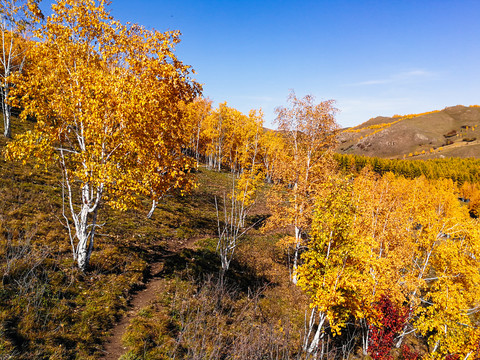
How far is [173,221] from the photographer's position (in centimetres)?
2412

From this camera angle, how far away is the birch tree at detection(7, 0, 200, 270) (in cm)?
1002

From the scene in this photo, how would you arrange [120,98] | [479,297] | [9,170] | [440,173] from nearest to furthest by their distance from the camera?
[120,98] → [9,170] → [479,297] → [440,173]

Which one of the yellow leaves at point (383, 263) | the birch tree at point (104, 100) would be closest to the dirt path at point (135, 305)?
the birch tree at point (104, 100)

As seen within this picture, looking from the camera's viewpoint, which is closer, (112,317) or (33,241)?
(112,317)

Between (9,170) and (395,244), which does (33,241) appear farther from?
(395,244)

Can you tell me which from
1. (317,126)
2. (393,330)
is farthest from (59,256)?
(393,330)

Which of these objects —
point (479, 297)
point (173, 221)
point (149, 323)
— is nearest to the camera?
point (149, 323)

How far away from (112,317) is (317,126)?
19138 millimetres

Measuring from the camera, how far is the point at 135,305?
1162cm

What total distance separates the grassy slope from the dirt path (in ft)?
1.11

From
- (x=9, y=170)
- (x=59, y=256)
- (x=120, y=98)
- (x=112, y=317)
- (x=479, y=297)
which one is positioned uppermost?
(x=120, y=98)

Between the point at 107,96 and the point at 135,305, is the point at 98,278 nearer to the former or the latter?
the point at 135,305

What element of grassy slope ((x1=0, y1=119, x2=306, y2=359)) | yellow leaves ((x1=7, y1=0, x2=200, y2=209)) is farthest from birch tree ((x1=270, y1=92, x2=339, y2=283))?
yellow leaves ((x1=7, y1=0, x2=200, y2=209))

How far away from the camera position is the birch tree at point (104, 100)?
10023mm
